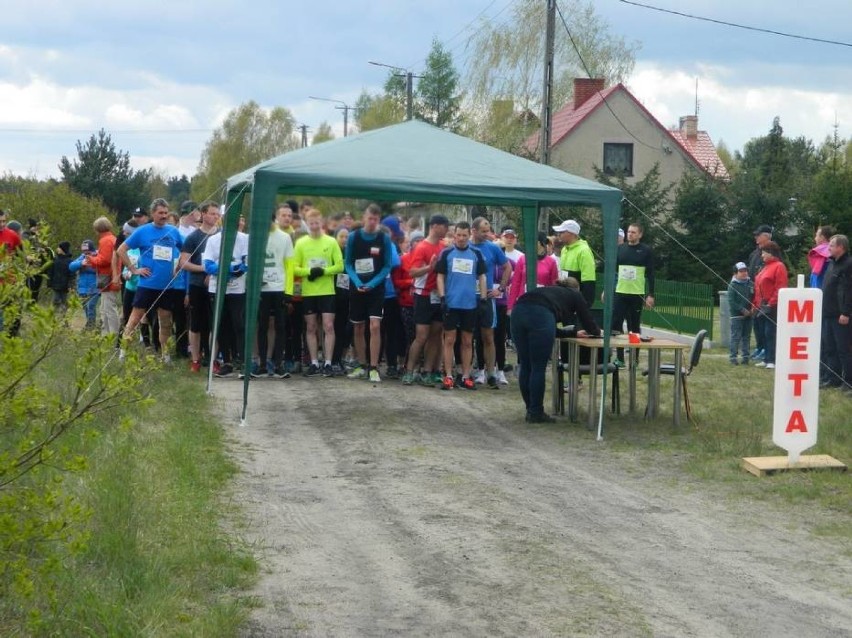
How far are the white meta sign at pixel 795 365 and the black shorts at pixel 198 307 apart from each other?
746 cm

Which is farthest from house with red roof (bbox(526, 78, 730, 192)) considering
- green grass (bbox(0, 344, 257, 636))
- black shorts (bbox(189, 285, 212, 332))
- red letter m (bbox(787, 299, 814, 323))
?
green grass (bbox(0, 344, 257, 636))

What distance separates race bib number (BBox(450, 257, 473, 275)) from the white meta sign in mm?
4575

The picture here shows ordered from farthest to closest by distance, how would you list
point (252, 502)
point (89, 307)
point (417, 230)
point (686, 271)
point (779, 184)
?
1. point (779, 184)
2. point (686, 271)
3. point (89, 307)
4. point (417, 230)
5. point (252, 502)

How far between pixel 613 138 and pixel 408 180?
43904 mm

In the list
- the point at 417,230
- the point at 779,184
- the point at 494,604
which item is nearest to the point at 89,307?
the point at 417,230

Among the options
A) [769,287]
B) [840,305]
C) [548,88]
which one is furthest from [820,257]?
[548,88]

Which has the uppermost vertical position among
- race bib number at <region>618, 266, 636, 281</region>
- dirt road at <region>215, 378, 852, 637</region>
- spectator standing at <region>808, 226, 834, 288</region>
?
spectator standing at <region>808, 226, 834, 288</region>

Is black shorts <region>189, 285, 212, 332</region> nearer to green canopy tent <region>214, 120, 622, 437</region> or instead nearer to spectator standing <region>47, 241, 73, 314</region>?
green canopy tent <region>214, 120, 622, 437</region>

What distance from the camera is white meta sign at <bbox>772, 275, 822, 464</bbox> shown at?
10.2 m

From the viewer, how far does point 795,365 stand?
10273 mm

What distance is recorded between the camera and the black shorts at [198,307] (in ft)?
49.4

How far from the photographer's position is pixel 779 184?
1829 inches

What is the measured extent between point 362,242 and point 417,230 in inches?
123

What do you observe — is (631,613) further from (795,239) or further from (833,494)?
(795,239)
